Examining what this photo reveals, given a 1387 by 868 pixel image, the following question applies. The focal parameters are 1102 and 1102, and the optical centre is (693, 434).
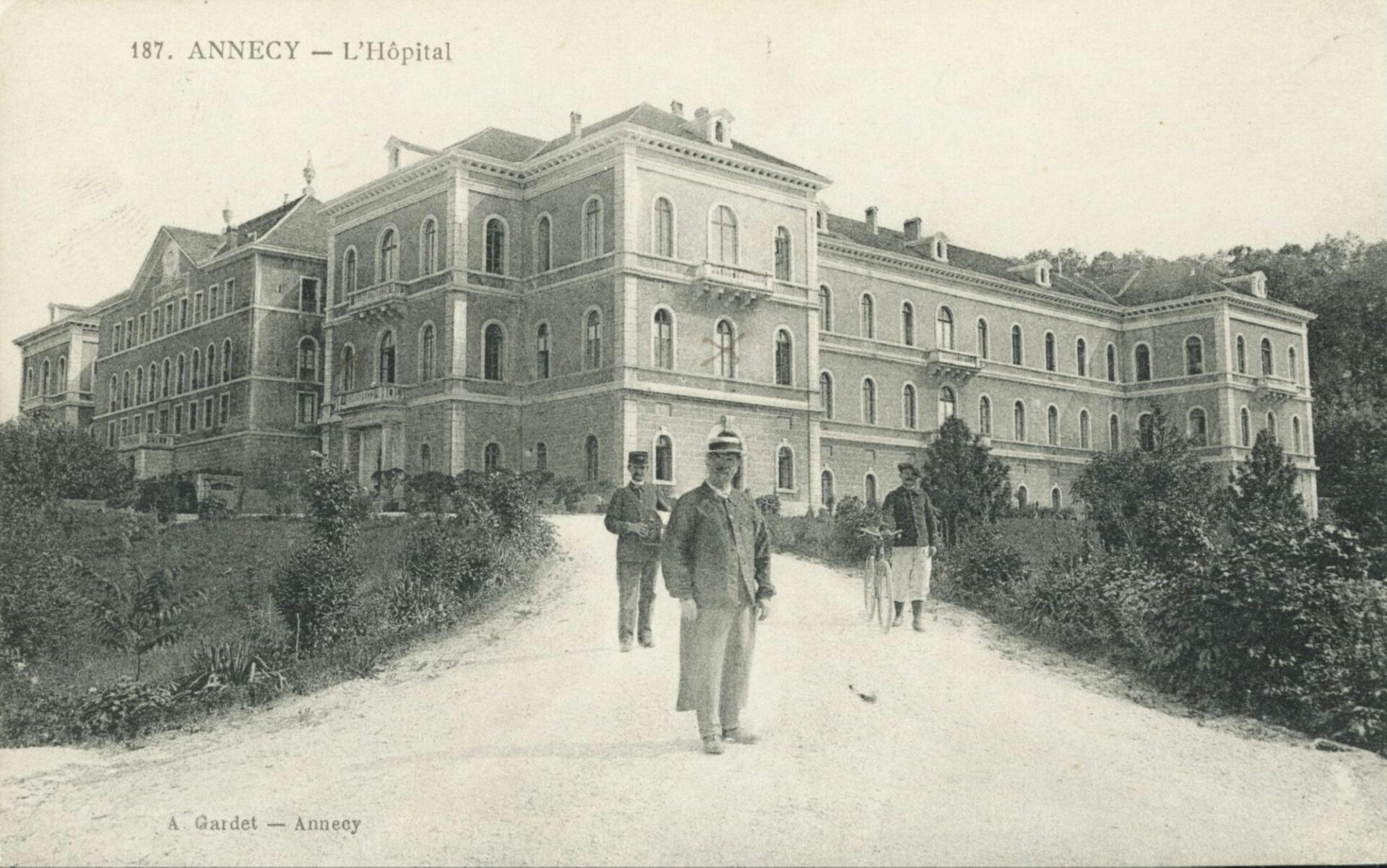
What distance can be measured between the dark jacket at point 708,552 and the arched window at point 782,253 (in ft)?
80.1

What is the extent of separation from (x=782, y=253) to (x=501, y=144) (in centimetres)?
873

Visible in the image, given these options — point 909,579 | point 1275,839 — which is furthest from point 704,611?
point 909,579

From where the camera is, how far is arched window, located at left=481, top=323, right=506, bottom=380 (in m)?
30.9

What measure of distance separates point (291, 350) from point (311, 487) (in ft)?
104

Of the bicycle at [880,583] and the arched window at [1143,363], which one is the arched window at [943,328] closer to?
the arched window at [1143,363]

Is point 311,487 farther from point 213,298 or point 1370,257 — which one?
point 213,298

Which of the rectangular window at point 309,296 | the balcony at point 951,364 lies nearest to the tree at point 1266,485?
the balcony at point 951,364

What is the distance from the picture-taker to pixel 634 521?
10.6 metres

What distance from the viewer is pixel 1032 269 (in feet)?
151

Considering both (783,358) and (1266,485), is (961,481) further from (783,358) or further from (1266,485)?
(783,358)

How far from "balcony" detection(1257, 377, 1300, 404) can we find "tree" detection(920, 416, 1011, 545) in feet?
99.9

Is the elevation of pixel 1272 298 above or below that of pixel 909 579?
above

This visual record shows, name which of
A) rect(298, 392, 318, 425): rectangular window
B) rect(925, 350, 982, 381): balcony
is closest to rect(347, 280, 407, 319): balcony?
rect(298, 392, 318, 425): rectangular window

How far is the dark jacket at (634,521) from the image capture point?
1063 cm
